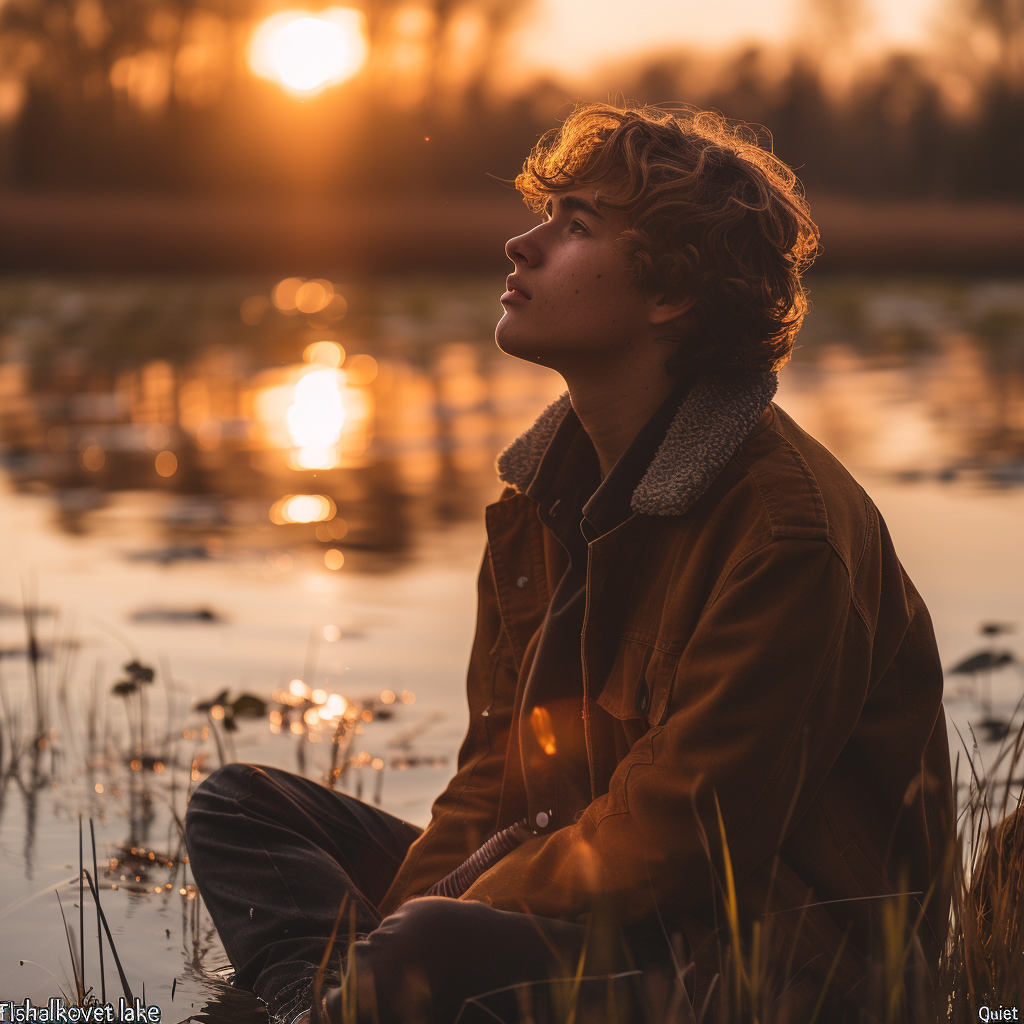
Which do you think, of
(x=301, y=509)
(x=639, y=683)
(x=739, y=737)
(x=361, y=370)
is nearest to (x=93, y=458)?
(x=301, y=509)

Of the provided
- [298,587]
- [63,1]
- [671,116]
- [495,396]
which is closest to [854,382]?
[495,396]

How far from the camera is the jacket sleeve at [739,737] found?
2225 millimetres

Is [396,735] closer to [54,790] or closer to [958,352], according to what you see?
[54,790]

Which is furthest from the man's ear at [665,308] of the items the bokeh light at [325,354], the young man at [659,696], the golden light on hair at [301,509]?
the bokeh light at [325,354]

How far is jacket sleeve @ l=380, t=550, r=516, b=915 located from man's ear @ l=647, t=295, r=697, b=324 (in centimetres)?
62

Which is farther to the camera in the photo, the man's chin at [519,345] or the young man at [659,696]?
the man's chin at [519,345]

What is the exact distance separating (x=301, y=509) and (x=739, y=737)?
6.83 metres

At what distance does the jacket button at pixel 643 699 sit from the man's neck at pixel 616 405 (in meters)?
0.49

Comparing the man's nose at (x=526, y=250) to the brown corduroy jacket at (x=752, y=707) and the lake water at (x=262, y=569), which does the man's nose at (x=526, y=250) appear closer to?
the brown corduroy jacket at (x=752, y=707)

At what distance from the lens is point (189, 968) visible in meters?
3.01

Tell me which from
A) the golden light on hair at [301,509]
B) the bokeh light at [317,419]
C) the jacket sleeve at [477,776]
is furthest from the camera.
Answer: the bokeh light at [317,419]

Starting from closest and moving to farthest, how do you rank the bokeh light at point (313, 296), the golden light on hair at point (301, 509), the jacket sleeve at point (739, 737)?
1. the jacket sleeve at point (739, 737)
2. the golden light on hair at point (301, 509)
3. the bokeh light at point (313, 296)

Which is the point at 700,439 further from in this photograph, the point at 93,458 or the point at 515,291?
the point at 93,458

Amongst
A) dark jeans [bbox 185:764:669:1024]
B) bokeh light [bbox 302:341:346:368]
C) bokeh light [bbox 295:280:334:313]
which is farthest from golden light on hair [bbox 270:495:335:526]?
bokeh light [bbox 295:280:334:313]
